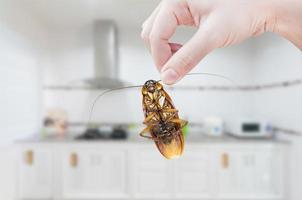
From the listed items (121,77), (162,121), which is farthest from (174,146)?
(121,77)

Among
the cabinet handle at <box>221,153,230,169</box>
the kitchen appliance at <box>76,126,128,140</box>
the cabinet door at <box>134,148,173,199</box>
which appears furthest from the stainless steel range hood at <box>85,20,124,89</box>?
the cabinet handle at <box>221,153,230,169</box>

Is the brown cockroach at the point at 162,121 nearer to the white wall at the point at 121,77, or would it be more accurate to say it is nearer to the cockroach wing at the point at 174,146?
the cockroach wing at the point at 174,146

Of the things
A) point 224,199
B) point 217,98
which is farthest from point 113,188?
point 217,98

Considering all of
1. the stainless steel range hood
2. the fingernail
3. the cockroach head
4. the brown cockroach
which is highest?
the stainless steel range hood

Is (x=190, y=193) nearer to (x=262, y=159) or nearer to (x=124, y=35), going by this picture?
(x=262, y=159)

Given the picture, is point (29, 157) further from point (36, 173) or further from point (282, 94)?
point (282, 94)

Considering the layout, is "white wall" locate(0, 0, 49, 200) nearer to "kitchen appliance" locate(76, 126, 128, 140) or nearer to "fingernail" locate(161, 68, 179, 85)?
"kitchen appliance" locate(76, 126, 128, 140)

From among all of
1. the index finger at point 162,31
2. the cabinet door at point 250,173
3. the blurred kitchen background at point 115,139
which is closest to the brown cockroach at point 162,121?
the index finger at point 162,31
